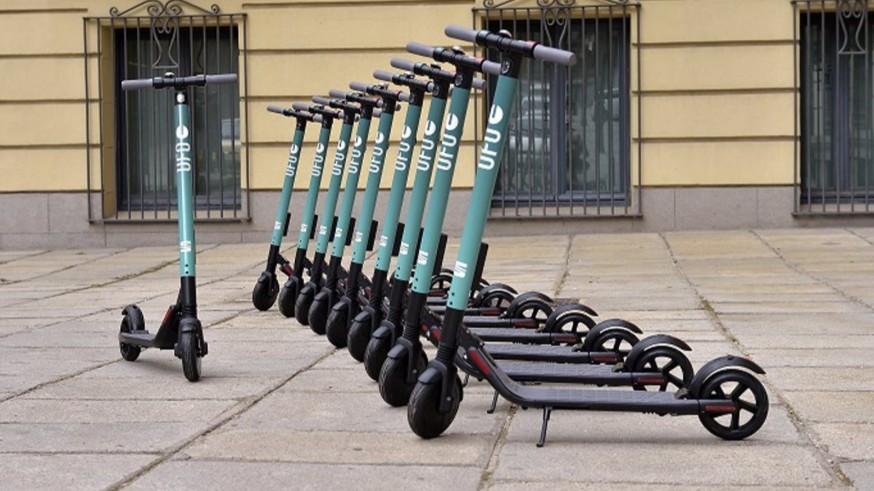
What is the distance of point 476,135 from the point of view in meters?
17.1

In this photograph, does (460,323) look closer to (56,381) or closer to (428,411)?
(428,411)

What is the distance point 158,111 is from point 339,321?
10.3 meters

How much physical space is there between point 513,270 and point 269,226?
464 cm

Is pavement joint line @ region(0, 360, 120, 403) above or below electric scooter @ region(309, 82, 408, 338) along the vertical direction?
below

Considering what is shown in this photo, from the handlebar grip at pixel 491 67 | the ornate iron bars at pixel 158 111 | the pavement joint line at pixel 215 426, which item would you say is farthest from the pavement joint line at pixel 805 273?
the ornate iron bars at pixel 158 111

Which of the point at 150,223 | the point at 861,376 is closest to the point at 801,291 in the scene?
the point at 861,376

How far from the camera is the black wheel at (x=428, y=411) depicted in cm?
568

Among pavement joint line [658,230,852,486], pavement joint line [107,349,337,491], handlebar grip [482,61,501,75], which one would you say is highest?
handlebar grip [482,61,501,75]

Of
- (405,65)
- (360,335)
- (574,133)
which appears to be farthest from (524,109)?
(405,65)

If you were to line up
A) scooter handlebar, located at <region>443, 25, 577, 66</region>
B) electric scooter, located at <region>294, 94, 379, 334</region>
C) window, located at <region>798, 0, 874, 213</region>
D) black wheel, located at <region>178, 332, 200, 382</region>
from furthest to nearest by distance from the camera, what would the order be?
1. window, located at <region>798, 0, 874, 213</region>
2. electric scooter, located at <region>294, 94, 379, 334</region>
3. black wheel, located at <region>178, 332, 200, 382</region>
4. scooter handlebar, located at <region>443, 25, 577, 66</region>

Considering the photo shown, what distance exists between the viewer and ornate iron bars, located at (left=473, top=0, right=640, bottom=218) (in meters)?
17.4

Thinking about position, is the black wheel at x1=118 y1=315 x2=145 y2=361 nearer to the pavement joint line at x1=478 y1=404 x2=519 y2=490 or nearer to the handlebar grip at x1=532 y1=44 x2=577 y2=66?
the pavement joint line at x1=478 y1=404 x2=519 y2=490

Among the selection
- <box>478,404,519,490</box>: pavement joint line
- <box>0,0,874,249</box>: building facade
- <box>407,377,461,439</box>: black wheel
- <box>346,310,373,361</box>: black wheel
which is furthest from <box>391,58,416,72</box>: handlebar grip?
<box>0,0,874,249</box>: building facade

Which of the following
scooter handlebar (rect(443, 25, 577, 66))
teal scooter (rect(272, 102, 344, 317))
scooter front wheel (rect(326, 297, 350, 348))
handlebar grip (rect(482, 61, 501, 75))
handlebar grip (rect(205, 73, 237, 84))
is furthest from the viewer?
teal scooter (rect(272, 102, 344, 317))
